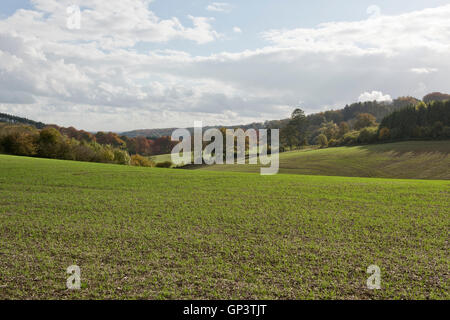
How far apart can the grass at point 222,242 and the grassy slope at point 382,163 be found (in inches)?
1138

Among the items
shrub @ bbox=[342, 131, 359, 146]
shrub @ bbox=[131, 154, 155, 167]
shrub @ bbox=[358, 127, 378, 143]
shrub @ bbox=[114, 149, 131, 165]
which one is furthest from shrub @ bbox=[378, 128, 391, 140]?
shrub @ bbox=[114, 149, 131, 165]

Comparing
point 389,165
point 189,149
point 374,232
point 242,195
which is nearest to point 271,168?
point 389,165

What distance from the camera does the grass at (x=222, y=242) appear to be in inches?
231

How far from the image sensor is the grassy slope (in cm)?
4241

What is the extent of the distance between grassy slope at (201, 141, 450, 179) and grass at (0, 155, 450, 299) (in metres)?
28.9

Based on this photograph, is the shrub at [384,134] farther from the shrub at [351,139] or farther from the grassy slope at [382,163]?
the grassy slope at [382,163]

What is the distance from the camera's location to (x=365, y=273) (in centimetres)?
646

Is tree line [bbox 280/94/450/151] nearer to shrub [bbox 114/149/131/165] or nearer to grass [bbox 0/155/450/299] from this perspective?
shrub [bbox 114/149/131/165]

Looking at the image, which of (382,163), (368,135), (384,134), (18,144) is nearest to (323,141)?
(368,135)

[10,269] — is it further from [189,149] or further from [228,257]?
[189,149]

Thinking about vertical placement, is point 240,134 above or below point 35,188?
above

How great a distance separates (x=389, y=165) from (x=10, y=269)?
164 feet

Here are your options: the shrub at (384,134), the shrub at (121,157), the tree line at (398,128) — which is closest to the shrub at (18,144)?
the shrub at (121,157)

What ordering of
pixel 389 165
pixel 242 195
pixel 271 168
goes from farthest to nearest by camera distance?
pixel 271 168 → pixel 389 165 → pixel 242 195
